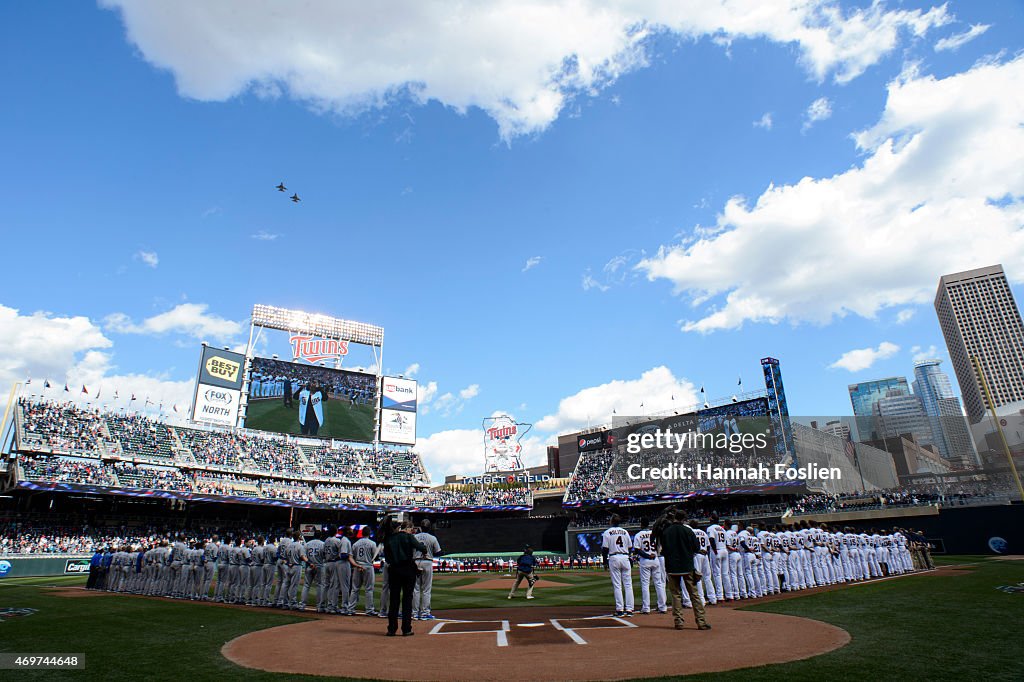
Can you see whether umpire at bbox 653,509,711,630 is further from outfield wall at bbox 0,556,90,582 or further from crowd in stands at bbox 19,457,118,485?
crowd in stands at bbox 19,457,118,485

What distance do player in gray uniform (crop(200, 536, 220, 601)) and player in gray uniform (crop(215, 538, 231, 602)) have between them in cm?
24

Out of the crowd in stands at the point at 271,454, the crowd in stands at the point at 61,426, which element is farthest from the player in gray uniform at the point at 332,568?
the crowd in stands at the point at 271,454

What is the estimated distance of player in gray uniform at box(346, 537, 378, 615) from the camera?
38.2ft

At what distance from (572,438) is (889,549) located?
6299 cm

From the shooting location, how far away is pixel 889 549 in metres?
19.4

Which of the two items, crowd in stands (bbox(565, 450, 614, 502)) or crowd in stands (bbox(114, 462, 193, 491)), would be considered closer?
crowd in stands (bbox(114, 462, 193, 491))

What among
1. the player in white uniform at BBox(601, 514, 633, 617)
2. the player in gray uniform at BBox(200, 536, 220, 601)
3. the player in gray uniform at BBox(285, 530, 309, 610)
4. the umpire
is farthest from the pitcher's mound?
the player in gray uniform at BBox(200, 536, 220, 601)

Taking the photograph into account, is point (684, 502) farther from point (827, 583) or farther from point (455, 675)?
point (455, 675)

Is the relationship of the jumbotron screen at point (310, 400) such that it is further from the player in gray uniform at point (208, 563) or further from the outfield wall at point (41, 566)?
the player in gray uniform at point (208, 563)

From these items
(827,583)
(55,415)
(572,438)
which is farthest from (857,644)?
(572,438)

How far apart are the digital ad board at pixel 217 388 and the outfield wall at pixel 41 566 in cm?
1557

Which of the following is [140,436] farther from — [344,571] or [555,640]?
[555,640]

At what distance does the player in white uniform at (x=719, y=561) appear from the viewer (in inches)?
493

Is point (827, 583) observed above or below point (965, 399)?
below
